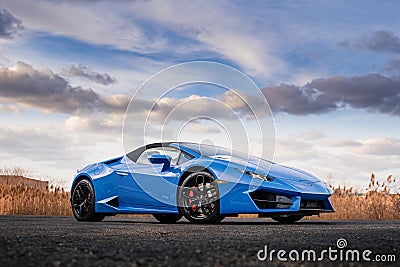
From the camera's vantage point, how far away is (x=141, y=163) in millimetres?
8891

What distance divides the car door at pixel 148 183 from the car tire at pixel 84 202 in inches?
27.7

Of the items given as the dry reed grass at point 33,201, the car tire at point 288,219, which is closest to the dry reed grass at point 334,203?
the dry reed grass at point 33,201

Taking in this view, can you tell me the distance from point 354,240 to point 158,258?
212cm

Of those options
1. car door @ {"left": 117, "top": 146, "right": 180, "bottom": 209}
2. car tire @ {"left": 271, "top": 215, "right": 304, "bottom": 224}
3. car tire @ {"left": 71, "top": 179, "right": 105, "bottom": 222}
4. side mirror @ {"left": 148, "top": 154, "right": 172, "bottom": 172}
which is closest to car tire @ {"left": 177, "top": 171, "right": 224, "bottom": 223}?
car door @ {"left": 117, "top": 146, "right": 180, "bottom": 209}

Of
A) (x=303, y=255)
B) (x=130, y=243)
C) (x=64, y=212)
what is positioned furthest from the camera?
(x=64, y=212)

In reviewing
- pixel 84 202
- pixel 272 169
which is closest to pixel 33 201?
pixel 84 202

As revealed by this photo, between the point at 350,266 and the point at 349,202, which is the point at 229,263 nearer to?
the point at 350,266

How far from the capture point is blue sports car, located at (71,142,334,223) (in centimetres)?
761

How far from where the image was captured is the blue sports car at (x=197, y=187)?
761 centimetres

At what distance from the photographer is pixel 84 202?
966 cm

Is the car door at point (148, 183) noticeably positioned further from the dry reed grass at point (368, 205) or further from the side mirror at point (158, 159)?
the dry reed grass at point (368, 205)

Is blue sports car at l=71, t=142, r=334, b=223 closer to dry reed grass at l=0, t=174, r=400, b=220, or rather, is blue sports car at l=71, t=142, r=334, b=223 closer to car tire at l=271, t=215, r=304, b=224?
car tire at l=271, t=215, r=304, b=224

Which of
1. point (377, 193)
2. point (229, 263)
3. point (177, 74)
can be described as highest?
point (177, 74)

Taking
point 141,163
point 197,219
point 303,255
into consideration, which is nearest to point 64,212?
point 141,163
